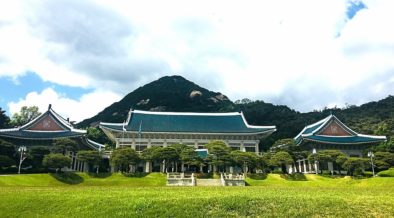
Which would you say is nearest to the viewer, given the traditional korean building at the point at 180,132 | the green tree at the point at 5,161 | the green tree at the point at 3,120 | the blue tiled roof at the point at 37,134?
the green tree at the point at 5,161

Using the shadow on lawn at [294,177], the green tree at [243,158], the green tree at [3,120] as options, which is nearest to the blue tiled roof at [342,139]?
the shadow on lawn at [294,177]

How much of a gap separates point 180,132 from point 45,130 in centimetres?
2065

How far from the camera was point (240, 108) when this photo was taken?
126m

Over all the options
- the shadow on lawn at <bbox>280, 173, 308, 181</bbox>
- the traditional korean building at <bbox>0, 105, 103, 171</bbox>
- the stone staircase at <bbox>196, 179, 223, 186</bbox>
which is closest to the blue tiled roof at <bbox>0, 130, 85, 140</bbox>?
the traditional korean building at <bbox>0, 105, 103, 171</bbox>

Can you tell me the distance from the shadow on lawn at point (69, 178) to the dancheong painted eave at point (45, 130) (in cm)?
1076

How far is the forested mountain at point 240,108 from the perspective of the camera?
96938 mm

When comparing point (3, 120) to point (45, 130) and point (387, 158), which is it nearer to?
point (45, 130)

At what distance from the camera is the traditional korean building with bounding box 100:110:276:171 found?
200 feet

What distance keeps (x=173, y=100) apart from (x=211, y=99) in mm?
15403

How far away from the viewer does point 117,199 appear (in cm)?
1975

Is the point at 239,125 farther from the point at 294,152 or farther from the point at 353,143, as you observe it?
the point at 353,143

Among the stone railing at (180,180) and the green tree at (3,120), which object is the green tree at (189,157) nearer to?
the stone railing at (180,180)

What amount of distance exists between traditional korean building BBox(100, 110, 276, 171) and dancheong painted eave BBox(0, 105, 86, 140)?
5.49m

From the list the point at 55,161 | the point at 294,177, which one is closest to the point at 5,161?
the point at 55,161
